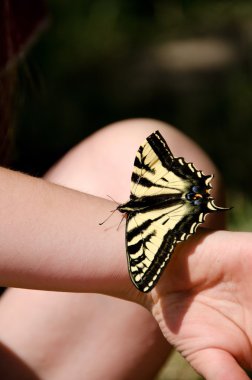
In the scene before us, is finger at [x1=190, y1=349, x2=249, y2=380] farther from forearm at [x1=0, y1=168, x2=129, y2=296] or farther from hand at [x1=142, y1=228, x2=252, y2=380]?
forearm at [x1=0, y1=168, x2=129, y2=296]

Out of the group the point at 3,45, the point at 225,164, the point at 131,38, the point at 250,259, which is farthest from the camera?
the point at 131,38

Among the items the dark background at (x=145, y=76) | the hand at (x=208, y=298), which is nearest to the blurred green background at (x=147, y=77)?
the dark background at (x=145, y=76)

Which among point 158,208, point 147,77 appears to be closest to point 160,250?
point 158,208

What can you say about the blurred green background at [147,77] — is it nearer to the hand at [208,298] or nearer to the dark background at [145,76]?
the dark background at [145,76]

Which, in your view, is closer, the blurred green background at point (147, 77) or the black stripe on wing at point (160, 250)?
the black stripe on wing at point (160, 250)

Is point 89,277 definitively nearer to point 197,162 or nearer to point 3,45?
point 197,162

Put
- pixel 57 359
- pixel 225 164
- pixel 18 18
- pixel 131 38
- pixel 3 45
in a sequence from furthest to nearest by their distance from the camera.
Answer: pixel 131 38, pixel 225 164, pixel 18 18, pixel 3 45, pixel 57 359

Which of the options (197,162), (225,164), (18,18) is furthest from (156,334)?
(225,164)
